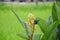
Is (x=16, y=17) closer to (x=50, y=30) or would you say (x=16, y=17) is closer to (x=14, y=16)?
(x=14, y=16)

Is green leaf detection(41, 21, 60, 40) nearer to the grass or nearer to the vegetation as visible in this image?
the vegetation

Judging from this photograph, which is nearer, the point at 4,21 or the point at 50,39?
the point at 50,39

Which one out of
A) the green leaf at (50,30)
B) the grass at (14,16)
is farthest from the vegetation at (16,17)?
the green leaf at (50,30)

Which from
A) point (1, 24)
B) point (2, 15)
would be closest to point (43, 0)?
point (2, 15)

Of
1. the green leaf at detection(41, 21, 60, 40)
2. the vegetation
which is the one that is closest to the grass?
the vegetation

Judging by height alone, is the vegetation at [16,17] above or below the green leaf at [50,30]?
below

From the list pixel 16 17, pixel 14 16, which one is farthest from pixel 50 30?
pixel 14 16

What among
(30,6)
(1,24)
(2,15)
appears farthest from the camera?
(30,6)

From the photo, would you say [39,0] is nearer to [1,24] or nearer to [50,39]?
[1,24]

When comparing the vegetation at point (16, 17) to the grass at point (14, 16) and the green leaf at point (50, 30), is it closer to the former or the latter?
the grass at point (14, 16)
